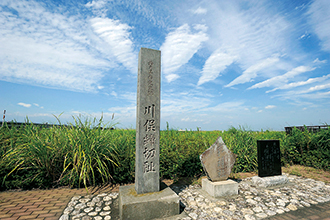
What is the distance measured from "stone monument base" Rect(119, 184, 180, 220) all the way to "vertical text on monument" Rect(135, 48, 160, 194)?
0.60 ft

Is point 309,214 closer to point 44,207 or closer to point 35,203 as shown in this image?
point 44,207

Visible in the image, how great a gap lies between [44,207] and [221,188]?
3.60 meters

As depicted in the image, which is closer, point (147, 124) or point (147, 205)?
point (147, 205)

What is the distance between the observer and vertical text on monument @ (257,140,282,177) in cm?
493

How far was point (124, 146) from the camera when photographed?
16.4 ft

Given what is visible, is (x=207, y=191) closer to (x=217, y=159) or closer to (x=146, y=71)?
(x=217, y=159)

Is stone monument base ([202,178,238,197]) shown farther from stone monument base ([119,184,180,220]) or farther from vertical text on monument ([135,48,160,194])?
vertical text on monument ([135,48,160,194])

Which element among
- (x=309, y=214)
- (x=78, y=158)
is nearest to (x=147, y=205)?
(x=78, y=158)

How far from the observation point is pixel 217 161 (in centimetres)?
415

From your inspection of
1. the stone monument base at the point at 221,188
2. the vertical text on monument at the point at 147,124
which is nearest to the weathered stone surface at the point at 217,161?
the stone monument base at the point at 221,188

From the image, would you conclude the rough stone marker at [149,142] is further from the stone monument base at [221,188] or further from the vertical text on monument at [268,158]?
the vertical text on monument at [268,158]

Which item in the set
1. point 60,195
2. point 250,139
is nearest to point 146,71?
point 60,195

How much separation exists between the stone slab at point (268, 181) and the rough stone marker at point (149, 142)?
9.08 feet

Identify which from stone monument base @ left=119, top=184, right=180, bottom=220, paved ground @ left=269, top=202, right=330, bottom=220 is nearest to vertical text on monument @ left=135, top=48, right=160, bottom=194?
stone monument base @ left=119, top=184, right=180, bottom=220
